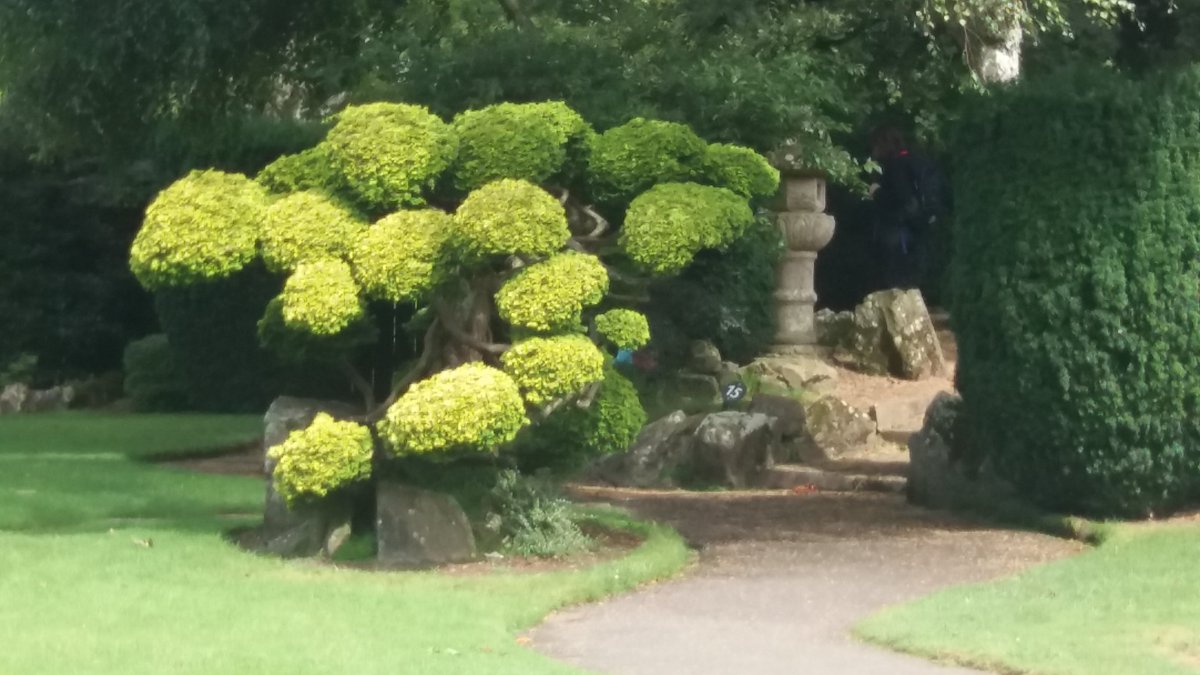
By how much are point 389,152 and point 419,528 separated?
7.11 ft

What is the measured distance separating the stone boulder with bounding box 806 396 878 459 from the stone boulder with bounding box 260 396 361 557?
5831mm

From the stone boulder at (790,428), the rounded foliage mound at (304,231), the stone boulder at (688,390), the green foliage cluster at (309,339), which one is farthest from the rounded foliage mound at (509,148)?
the stone boulder at (688,390)

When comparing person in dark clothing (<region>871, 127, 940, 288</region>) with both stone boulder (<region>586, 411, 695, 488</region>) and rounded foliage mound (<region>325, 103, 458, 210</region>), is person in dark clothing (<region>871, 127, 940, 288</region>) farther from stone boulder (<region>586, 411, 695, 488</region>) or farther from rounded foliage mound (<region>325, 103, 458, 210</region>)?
rounded foliage mound (<region>325, 103, 458, 210</region>)

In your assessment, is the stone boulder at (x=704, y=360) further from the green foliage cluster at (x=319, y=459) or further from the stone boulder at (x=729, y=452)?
the green foliage cluster at (x=319, y=459)

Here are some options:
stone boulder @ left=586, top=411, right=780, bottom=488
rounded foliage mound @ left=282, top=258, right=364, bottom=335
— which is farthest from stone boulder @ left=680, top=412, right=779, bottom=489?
rounded foliage mound @ left=282, top=258, right=364, bottom=335

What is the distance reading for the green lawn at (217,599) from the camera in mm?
6938

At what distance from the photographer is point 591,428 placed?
32.3ft

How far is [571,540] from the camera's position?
32.6 ft

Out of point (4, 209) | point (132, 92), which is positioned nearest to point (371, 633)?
point (132, 92)

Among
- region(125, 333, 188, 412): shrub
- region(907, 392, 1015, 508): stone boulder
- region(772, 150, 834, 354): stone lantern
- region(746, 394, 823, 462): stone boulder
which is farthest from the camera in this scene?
region(125, 333, 188, 412): shrub

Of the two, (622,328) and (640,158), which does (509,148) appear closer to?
(640,158)

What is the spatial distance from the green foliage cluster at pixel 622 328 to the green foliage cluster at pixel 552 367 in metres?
0.32

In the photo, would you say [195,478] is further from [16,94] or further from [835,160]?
[835,160]

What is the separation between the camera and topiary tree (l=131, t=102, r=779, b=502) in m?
9.16
